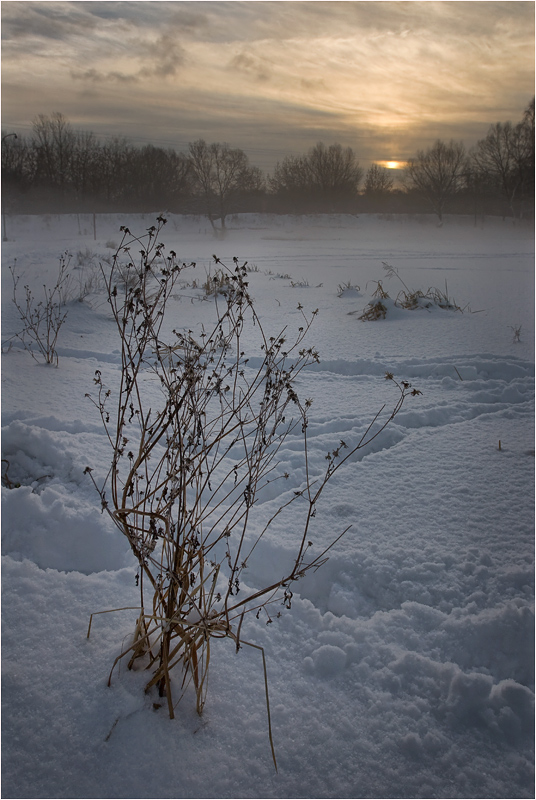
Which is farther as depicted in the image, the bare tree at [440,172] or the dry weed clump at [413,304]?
the bare tree at [440,172]

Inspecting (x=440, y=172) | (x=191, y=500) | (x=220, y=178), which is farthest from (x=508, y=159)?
(x=191, y=500)

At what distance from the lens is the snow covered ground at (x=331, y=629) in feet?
4.30

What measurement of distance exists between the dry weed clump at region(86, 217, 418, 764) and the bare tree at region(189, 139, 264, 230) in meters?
10.2

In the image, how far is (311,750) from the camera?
1.37m

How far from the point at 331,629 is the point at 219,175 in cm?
1341

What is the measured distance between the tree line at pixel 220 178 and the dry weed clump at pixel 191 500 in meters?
12.0

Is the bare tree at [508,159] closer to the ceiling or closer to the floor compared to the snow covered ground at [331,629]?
closer to the ceiling

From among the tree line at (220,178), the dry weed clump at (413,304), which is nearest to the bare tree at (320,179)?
the tree line at (220,178)

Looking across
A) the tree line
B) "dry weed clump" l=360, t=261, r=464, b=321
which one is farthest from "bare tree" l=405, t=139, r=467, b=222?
"dry weed clump" l=360, t=261, r=464, b=321

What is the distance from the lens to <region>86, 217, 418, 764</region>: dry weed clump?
1.30 m

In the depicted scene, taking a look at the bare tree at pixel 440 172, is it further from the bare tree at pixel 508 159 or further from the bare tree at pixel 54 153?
the bare tree at pixel 54 153

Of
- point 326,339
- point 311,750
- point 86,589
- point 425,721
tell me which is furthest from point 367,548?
point 326,339

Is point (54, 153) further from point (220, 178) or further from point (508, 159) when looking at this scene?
point (508, 159)

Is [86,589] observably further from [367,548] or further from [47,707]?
[367,548]
